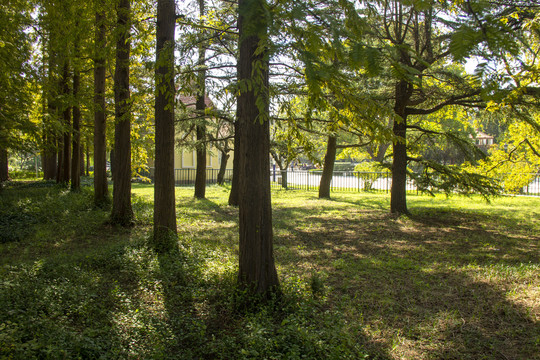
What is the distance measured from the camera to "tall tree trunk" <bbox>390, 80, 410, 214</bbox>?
10.3 metres

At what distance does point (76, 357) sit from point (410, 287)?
4.47 metres

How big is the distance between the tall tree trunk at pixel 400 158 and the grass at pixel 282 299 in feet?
7.62

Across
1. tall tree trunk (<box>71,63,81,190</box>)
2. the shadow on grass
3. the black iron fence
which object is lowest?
the shadow on grass

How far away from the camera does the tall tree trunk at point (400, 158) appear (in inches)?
404

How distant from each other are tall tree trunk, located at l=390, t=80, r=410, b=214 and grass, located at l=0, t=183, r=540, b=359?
2.32 m

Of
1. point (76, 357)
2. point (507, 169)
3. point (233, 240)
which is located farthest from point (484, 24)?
point (507, 169)

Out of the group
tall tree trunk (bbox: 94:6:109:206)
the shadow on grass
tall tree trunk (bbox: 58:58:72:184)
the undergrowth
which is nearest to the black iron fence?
the shadow on grass

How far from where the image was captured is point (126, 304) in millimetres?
4238

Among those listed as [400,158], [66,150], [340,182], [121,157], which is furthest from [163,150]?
[340,182]

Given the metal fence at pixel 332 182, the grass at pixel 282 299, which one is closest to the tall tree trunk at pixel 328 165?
the metal fence at pixel 332 182

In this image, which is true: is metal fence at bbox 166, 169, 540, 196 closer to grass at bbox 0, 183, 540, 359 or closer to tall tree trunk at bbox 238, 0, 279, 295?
grass at bbox 0, 183, 540, 359

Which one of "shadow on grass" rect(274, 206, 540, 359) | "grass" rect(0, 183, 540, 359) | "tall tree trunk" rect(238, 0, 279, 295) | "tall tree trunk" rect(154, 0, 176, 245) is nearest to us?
"grass" rect(0, 183, 540, 359)

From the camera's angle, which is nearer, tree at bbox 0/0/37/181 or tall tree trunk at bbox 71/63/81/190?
tree at bbox 0/0/37/181

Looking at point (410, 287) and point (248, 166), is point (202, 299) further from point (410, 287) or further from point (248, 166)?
point (410, 287)
